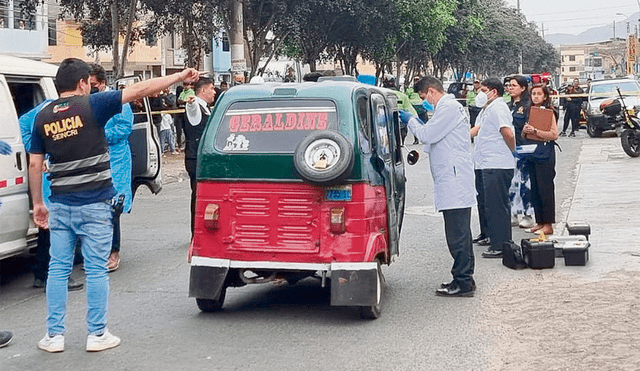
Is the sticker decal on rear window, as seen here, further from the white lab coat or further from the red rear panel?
the white lab coat

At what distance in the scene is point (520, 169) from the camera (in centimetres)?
1183

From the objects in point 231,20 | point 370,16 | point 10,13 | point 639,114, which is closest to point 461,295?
point 639,114

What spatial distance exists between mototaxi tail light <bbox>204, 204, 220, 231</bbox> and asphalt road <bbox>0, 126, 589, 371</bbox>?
2.48 ft

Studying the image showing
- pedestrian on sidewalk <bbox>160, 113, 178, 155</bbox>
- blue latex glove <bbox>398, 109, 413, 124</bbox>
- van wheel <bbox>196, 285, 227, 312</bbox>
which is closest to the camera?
van wheel <bbox>196, 285, 227, 312</bbox>

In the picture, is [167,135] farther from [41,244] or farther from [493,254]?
[41,244]

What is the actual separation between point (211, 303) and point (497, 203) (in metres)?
3.68

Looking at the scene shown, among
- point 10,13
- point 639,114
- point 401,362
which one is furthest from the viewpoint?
point 10,13

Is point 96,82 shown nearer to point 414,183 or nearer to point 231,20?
point 414,183

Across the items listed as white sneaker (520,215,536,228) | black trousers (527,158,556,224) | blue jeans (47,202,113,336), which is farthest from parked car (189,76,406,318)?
white sneaker (520,215,536,228)

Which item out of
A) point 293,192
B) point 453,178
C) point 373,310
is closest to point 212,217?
point 293,192

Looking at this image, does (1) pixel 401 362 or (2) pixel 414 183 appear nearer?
(1) pixel 401 362

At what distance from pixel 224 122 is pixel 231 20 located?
1806 cm

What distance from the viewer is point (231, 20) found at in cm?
2491

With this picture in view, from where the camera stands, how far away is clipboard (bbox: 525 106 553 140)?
10.5m
